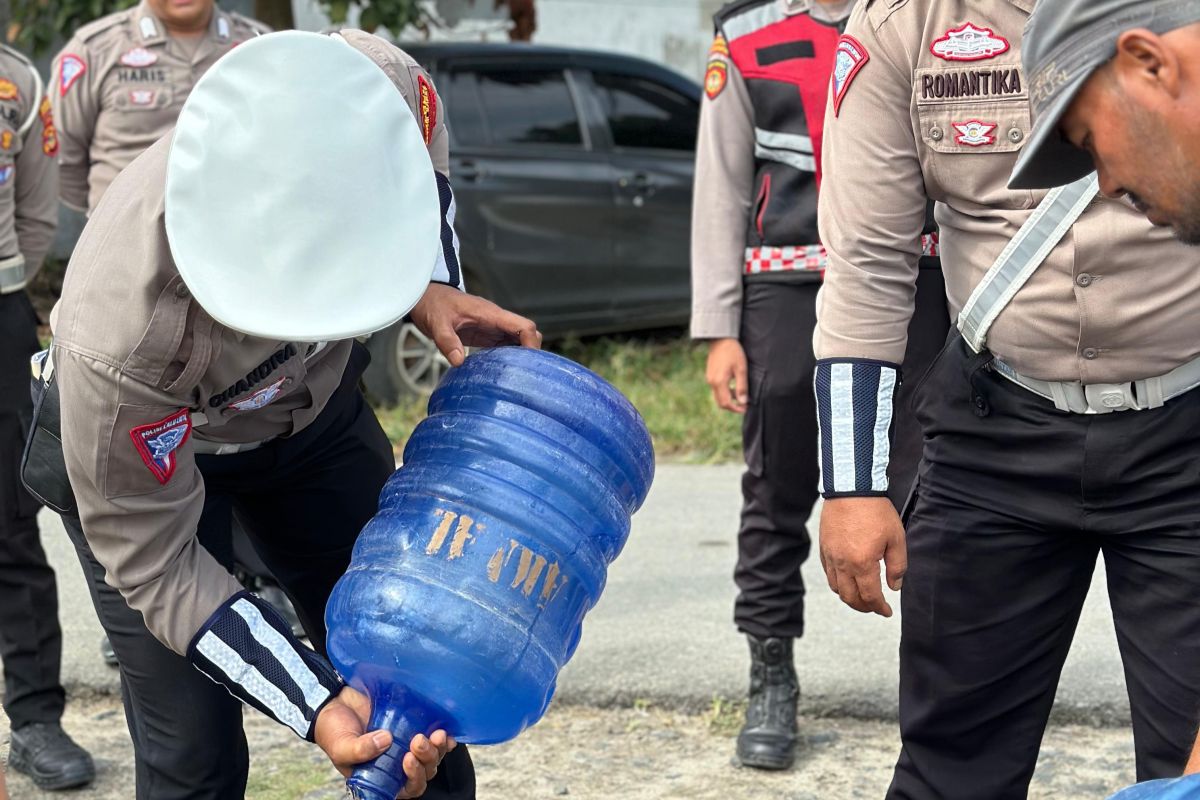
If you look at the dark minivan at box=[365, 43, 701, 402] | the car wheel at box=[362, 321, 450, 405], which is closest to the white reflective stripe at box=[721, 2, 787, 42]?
the car wheel at box=[362, 321, 450, 405]

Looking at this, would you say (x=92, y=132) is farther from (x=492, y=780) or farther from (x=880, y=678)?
(x=880, y=678)

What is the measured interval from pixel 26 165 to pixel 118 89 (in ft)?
2.40

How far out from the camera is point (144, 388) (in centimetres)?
204

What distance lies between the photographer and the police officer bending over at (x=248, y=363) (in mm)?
1795

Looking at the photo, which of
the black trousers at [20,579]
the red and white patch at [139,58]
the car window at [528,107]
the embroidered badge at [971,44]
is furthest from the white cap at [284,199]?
the car window at [528,107]

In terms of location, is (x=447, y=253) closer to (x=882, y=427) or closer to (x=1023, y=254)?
(x=882, y=427)

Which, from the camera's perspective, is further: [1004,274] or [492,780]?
[492,780]

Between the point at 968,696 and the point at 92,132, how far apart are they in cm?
365

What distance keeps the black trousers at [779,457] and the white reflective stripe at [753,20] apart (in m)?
0.61

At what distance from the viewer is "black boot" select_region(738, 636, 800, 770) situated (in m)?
3.59

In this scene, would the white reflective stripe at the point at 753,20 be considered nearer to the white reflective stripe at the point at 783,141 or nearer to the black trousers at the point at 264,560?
the white reflective stripe at the point at 783,141

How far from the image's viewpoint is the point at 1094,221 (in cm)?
213

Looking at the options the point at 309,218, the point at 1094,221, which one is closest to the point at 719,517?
the point at 1094,221

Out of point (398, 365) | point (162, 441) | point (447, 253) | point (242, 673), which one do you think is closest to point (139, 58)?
point (447, 253)
